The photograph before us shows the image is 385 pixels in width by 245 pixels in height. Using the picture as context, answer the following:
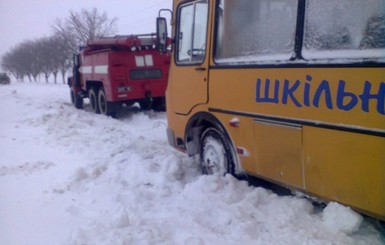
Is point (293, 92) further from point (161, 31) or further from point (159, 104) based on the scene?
point (159, 104)

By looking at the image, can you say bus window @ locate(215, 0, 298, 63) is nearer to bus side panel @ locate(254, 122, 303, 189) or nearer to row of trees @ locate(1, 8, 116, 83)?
bus side panel @ locate(254, 122, 303, 189)

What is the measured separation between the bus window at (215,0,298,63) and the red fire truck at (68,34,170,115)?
6.05m

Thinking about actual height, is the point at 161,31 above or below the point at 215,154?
above

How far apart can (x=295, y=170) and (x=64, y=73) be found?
5465cm

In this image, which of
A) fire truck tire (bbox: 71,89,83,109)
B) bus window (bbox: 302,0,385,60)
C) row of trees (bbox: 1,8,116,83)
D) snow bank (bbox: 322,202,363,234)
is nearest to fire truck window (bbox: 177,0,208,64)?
bus window (bbox: 302,0,385,60)

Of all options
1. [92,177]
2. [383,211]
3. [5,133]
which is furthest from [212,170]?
[5,133]

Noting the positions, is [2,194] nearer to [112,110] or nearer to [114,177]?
[114,177]

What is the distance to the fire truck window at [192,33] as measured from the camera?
15.9 feet

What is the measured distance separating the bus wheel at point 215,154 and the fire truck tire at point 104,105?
6790mm

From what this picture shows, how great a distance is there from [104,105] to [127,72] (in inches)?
68.4

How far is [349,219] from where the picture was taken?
3217 millimetres

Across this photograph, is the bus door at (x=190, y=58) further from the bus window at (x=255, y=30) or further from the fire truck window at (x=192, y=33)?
the bus window at (x=255, y=30)

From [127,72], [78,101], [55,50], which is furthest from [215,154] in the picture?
[55,50]

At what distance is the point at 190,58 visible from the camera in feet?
17.0
